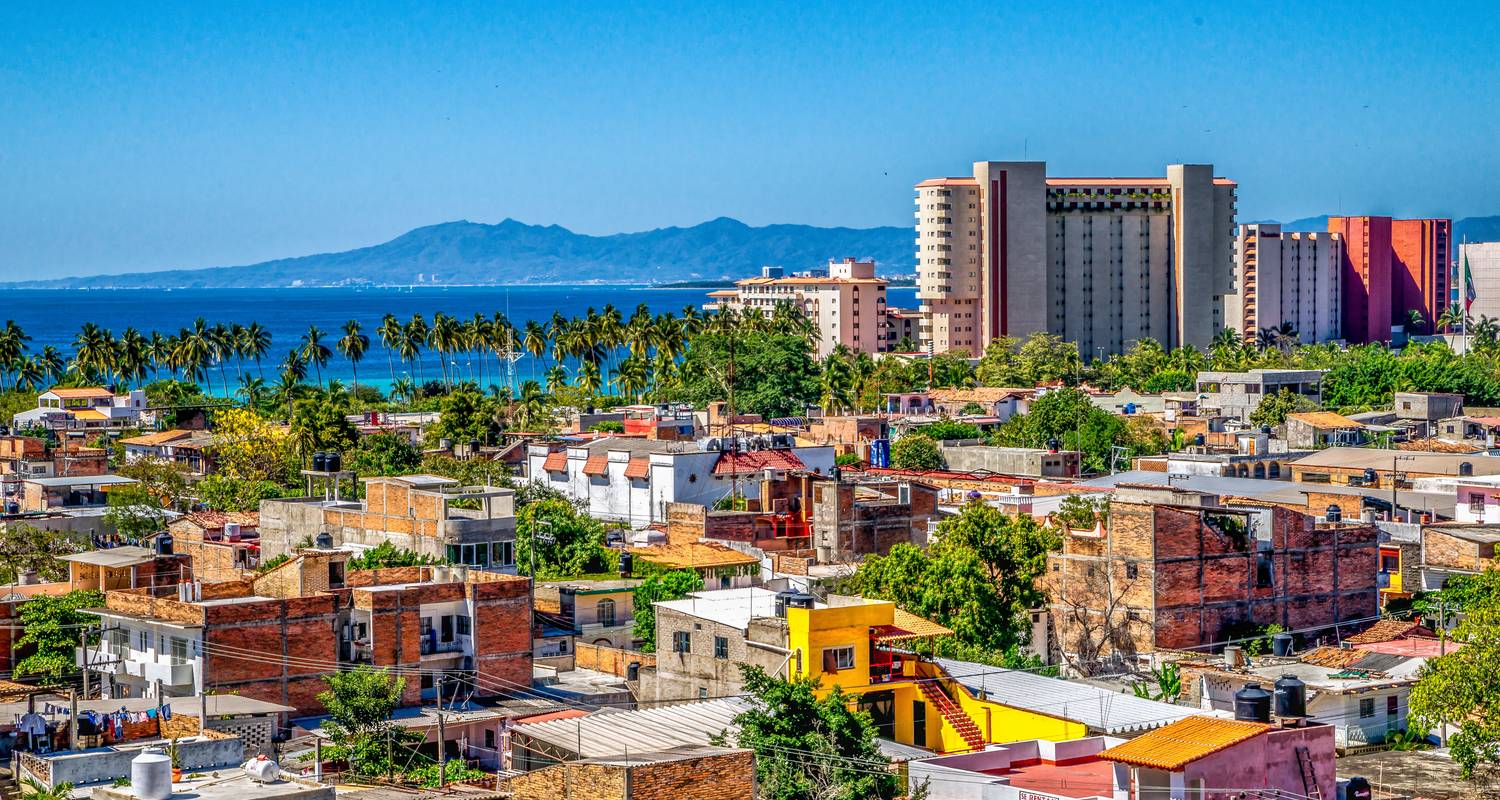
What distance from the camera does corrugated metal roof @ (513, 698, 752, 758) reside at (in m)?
31.0

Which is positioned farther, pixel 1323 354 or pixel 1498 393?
pixel 1323 354

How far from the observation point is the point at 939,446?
306 ft

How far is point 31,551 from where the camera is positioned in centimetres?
5544

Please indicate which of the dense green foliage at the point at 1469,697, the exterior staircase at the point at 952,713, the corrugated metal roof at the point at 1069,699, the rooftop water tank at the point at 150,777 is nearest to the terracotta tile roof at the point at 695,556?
the corrugated metal roof at the point at 1069,699

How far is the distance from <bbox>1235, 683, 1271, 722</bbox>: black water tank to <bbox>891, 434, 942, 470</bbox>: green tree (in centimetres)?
5837

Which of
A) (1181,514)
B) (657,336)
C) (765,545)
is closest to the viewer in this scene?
(1181,514)

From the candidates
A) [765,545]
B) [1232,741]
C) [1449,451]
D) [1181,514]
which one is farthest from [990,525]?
[1449,451]

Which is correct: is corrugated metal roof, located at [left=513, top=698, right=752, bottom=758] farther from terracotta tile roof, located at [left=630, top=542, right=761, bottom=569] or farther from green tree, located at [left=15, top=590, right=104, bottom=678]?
terracotta tile roof, located at [left=630, top=542, right=761, bottom=569]

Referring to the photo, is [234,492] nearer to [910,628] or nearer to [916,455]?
[916,455]

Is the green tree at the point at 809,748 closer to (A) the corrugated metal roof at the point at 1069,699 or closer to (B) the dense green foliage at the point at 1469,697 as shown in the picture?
(A) the corrugated metal roof at the point at 1069,699

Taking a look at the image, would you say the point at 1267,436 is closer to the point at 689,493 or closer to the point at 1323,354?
the point at 689,493

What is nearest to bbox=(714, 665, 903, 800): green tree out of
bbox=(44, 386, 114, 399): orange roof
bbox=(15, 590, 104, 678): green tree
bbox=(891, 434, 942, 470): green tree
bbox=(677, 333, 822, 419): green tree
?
bbox=(15, 590, 104, 678): green tree

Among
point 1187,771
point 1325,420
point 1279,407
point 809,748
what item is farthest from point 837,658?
point 1279,407

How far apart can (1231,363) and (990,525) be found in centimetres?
11282
